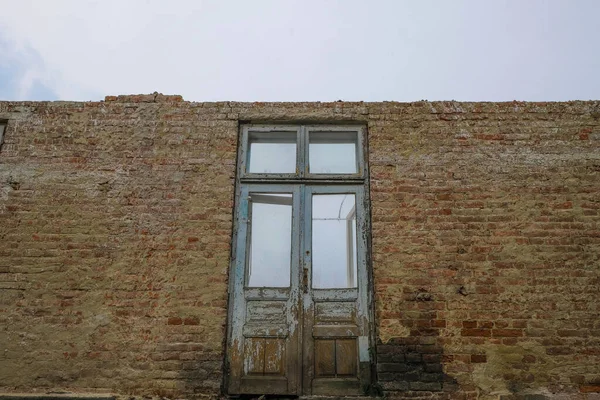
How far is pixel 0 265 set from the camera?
169 inches

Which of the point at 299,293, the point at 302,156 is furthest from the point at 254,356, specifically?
the point at 302,156

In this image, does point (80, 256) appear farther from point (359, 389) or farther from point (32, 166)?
point (359, 389)

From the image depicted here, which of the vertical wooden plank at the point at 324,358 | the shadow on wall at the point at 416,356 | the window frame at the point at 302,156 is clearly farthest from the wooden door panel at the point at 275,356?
the window frame at the point at 302,156

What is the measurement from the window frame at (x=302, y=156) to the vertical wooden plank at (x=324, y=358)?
155cm

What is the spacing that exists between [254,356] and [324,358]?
615 millimetres

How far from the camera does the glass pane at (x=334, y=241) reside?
4383 mm

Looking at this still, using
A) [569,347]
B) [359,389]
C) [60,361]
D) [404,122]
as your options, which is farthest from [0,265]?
[569,347]

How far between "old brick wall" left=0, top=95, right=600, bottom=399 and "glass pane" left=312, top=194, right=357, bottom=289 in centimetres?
30

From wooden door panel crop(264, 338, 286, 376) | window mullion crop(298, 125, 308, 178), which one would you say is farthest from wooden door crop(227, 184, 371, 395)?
window mullion crop(298, 125, 308, 178)

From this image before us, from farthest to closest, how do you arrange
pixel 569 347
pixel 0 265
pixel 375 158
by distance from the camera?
pixel 375 158, pixel 0 265, pixel 569 347

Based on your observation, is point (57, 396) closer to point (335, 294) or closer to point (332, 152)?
point (335, 294)

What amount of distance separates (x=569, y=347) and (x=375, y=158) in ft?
7.73

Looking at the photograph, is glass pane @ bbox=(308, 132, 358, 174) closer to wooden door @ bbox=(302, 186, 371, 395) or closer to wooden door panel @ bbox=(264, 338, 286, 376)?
wooden door @ bbox=(302, 186, 371, 395)

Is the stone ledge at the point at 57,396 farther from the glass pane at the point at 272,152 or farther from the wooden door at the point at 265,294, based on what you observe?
the glass pane at the point at 272,152
